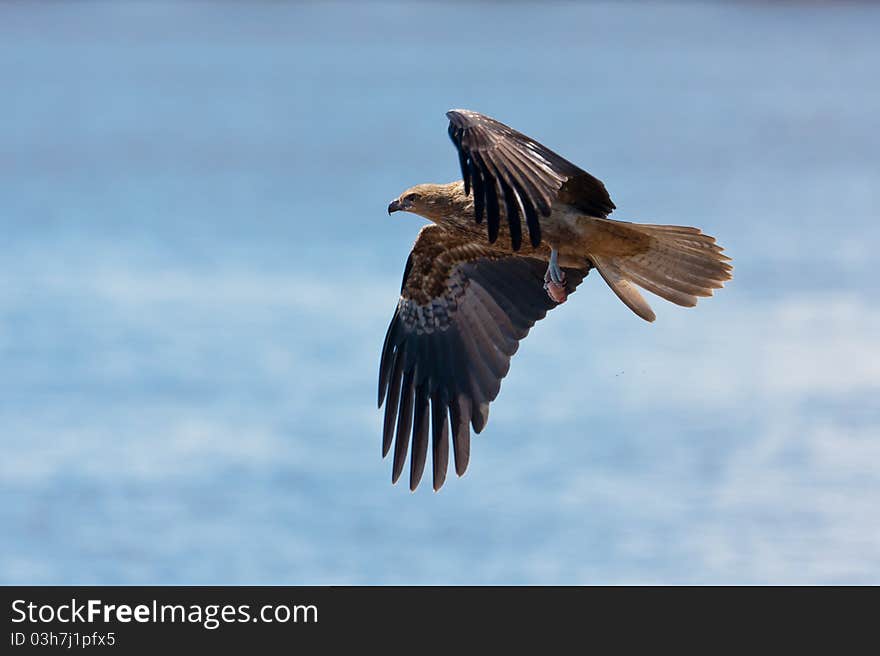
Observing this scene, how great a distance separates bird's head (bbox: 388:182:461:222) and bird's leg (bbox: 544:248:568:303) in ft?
2.29

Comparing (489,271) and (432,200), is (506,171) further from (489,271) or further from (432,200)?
(489,271)

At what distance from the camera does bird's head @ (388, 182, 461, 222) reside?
977 centimetres

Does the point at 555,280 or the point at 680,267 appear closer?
the point at 680,267

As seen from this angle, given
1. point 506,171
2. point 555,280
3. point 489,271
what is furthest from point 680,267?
point 506,171

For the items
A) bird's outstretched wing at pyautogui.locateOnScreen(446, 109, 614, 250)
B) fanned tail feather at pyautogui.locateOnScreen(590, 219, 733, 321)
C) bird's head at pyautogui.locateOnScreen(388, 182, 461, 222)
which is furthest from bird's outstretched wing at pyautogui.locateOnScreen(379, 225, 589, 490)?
bird's outstretched wing at pyautogui.locateOnScreen(446, 109, 614, 250)

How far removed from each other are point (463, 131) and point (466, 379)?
2342 mm

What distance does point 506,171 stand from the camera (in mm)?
8367

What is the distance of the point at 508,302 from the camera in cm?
1036

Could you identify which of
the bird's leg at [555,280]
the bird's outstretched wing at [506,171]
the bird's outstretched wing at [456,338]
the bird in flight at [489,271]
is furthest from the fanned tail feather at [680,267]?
the bird's outstretched wing at [506,171]

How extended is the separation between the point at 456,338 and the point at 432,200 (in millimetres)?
1084

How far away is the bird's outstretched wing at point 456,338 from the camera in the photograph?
10.3 meters
